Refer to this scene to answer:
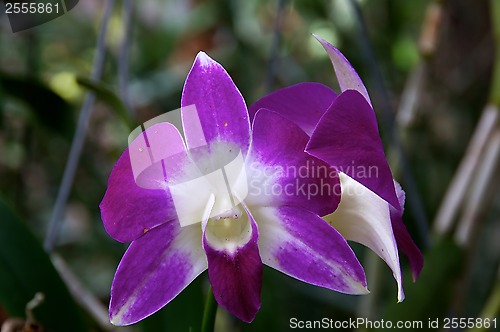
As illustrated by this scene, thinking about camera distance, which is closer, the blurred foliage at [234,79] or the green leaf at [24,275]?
the green leaf at [24,275]

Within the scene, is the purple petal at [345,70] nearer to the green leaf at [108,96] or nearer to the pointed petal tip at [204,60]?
the pointed petal tip at [204,60]

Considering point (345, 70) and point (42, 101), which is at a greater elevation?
point (345, 70)

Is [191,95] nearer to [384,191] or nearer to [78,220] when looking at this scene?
[384,191]

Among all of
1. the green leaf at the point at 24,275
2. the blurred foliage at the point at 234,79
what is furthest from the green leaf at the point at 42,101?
the green leaf at the point at 24,275

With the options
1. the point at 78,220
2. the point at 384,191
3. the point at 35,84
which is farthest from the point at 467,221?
the point at 78,220

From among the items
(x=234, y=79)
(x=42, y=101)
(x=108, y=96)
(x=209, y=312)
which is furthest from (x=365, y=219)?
(x=234, y=79)

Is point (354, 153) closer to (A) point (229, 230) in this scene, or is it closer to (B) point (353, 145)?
(B) point (353, 145)
